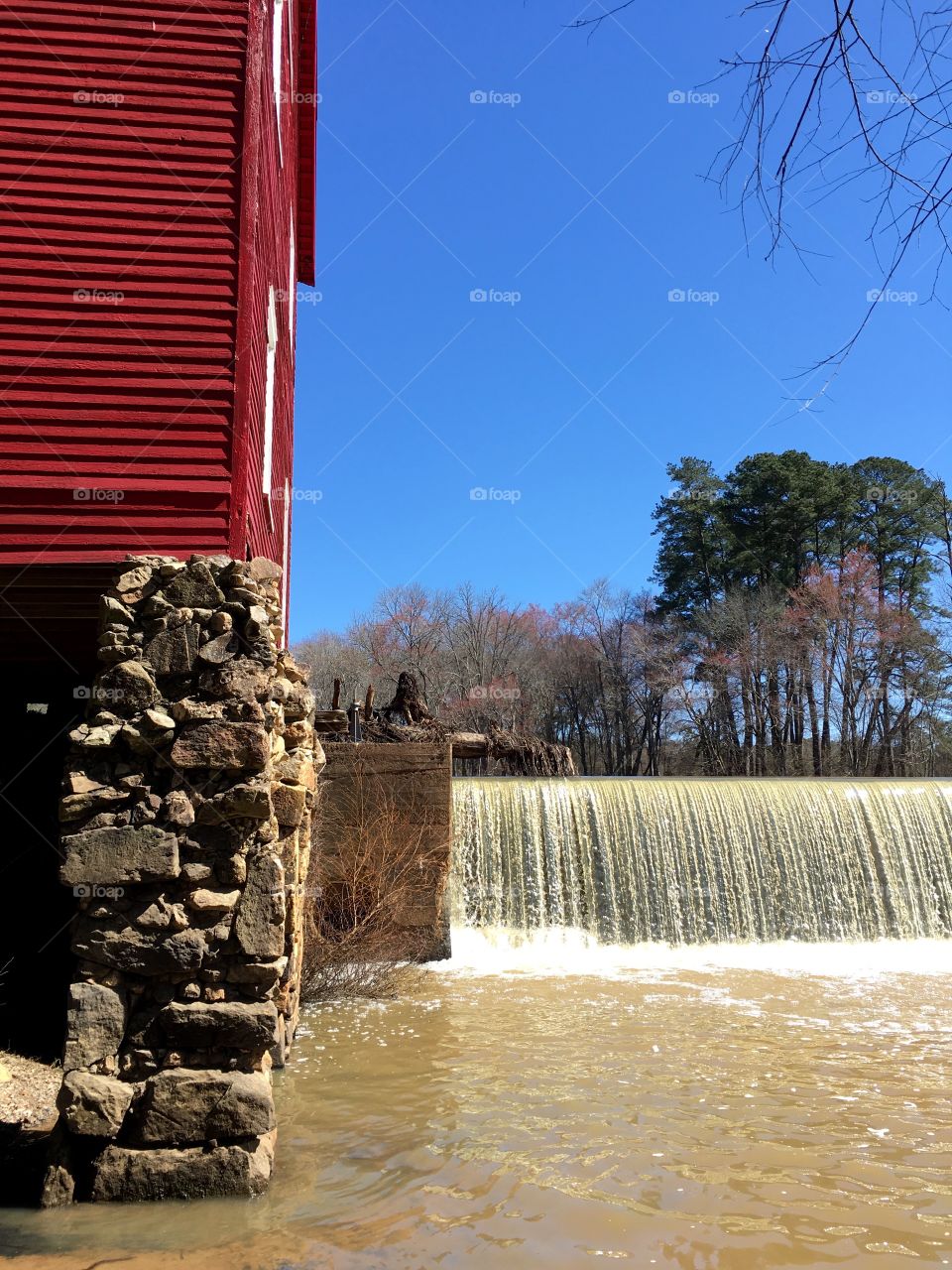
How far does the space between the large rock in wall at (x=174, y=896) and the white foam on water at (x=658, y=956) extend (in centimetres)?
726

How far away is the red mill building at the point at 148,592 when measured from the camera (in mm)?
4375

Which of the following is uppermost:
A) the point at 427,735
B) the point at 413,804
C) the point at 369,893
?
the point at 427,735

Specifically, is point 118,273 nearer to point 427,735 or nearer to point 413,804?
point 413,804

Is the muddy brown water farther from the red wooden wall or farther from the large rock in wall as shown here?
the red wooden wall

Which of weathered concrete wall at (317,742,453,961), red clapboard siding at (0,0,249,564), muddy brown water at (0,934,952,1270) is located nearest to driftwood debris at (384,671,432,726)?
weathered concrete wall at (317,742,453,961)

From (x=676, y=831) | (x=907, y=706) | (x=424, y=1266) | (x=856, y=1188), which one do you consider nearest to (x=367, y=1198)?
(x=424, y=1266)

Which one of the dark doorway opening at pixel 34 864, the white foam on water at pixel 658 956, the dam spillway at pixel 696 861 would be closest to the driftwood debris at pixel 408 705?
the dam spillway at pixel 696 861

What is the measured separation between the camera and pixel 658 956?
12.8m

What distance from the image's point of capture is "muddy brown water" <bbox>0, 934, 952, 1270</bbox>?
13.3 ft

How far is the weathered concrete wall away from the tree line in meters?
21.8

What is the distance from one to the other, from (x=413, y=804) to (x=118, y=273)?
7.17m

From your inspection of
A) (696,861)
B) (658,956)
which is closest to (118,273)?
(658,956)

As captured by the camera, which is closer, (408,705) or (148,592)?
(148,592)

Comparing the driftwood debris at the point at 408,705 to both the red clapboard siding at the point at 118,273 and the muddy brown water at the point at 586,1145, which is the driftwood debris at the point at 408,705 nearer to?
the muddy brown water at the point at 586,1145
